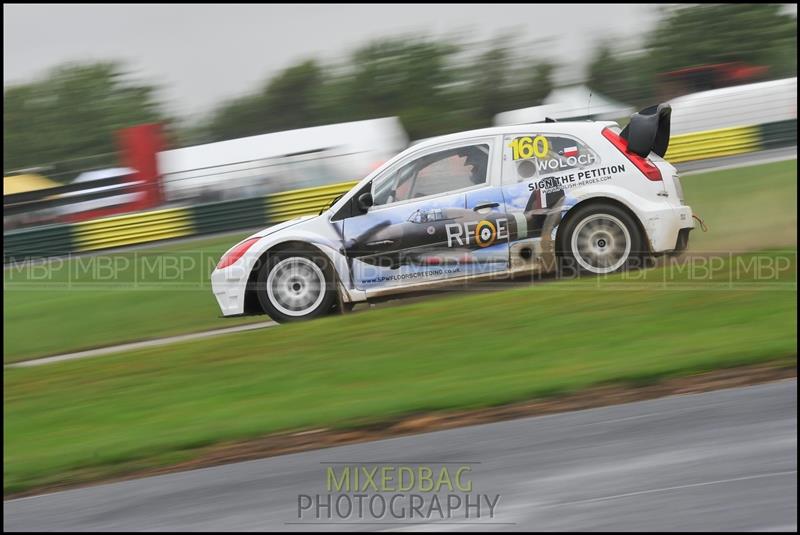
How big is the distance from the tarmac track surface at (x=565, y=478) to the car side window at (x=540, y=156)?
344 cm

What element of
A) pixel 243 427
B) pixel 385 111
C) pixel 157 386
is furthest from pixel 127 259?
pixel 385 111

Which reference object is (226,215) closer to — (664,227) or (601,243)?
(601,243)

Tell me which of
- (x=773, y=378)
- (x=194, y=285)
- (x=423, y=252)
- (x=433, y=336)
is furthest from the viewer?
(x=194, y=285)

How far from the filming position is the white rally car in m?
8.91

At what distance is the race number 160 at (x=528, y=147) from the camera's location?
9062 mm

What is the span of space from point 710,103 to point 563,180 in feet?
38.0

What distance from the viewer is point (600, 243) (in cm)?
902

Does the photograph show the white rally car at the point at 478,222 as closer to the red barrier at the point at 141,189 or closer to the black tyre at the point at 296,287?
the black tyre at the point at 296,287

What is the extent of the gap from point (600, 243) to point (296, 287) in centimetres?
287

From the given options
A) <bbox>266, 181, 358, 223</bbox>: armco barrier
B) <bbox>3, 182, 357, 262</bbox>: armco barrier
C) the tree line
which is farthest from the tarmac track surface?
the tree line

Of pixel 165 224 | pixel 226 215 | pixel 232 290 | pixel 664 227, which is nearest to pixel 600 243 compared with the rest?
pixel 664 227

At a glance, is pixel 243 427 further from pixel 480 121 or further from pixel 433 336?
pixel 480 121

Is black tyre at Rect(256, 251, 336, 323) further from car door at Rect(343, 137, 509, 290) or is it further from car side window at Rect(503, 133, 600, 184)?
car side window at Rect(503, 133, 600, 184)

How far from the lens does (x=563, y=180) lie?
29.5ft
